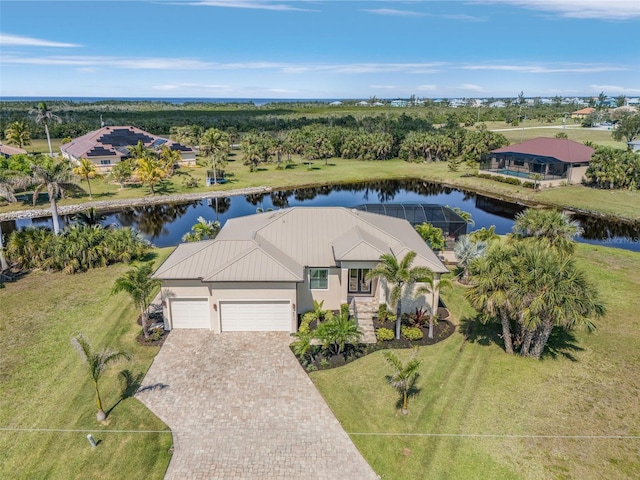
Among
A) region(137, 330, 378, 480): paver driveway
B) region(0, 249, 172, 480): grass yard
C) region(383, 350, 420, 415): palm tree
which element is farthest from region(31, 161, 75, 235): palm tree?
region(383, 350, 420, 415): palm tree

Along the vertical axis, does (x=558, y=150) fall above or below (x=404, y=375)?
above

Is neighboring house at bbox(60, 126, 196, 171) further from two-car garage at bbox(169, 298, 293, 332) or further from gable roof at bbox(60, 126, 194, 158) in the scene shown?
two-car garage at bbox(169, 298, 293, 332)

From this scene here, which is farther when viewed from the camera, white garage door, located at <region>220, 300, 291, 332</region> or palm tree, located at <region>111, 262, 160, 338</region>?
white garage door, located at <region>220, 300, 291, 332</region>

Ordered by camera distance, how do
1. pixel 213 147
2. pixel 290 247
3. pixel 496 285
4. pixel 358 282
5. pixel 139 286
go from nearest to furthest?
pixel 496 285
pixel 139 286
pixel 358 282
pixel 290 247
pixel 213 147

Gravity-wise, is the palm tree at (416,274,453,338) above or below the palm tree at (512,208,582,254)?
below

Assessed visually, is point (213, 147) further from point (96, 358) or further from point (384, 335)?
point (96, 358)

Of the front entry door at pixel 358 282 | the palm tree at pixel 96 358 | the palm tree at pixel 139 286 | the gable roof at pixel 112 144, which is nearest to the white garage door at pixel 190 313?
the palm tree at pixel 139 286

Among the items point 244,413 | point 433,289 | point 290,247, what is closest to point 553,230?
point 433,289
